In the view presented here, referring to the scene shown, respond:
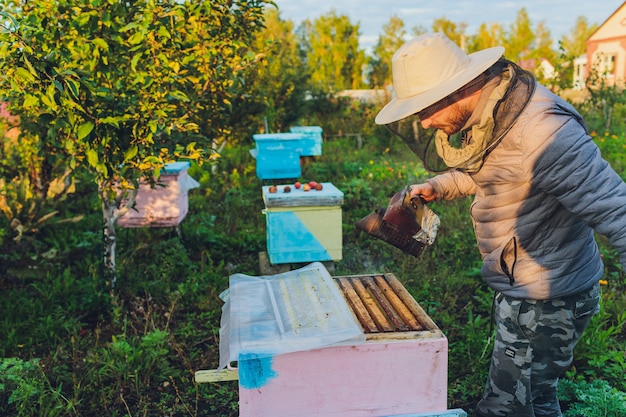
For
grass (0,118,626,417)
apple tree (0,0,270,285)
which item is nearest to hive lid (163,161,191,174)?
apple tree (0,0,270,285)

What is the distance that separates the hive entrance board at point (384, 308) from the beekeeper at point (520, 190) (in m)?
0.36

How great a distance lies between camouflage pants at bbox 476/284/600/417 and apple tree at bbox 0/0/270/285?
205cm

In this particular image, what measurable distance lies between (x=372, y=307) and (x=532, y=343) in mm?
586

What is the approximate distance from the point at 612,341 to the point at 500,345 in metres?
1.65

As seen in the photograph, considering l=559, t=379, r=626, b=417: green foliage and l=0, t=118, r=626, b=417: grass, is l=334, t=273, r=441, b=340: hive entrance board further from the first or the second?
l=559, t=379, r=626, b=417: green foliage

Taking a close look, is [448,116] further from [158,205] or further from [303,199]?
[158,205]

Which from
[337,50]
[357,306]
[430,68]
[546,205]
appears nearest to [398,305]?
[357,306]

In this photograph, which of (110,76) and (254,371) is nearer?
(254,371)

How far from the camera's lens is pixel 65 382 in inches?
114

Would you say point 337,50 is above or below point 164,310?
above

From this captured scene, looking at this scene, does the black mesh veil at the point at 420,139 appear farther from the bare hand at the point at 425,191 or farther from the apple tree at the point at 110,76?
the apple tree at the point at 110,76

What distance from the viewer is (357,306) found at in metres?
1.92

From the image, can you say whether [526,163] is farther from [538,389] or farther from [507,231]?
[538,389]

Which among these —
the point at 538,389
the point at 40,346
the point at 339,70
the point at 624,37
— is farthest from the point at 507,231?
the point at 624,37
